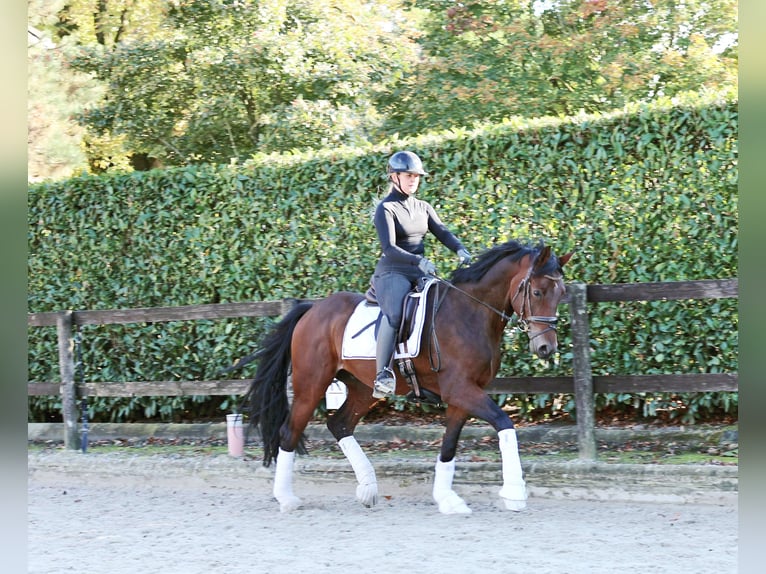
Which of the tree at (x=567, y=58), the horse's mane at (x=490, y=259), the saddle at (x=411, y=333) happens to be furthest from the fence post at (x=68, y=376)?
the tree at (x=567, y=58)

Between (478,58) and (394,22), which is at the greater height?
(394,22)

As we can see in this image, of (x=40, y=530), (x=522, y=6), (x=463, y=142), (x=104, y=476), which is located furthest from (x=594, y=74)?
(x=40, y=530)

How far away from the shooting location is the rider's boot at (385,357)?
675 cm

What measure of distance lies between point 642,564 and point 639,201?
3.96 m

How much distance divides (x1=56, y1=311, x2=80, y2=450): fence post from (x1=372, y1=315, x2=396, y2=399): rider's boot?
500 cm

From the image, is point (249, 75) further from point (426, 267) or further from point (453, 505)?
point (453, 505)

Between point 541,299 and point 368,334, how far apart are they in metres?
1.52

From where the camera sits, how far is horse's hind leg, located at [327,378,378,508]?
7059 mm

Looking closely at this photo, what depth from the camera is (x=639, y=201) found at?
7996 millimetres

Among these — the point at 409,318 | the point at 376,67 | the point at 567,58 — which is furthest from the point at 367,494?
the point at 376,67

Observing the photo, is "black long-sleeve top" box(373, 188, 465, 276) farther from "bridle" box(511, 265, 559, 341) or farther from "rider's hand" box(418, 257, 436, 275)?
"bridle" box(511, 265, 559, 341)

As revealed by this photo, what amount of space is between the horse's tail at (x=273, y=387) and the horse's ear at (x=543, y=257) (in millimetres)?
2302

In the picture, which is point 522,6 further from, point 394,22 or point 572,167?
point 572,167
